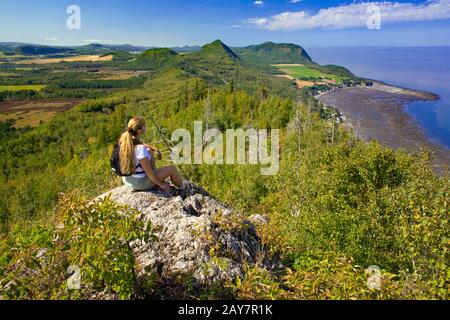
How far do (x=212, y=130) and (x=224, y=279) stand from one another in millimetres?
73013

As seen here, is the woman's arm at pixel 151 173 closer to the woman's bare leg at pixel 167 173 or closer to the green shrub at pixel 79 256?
the woman's bare leg at pixel 167 173

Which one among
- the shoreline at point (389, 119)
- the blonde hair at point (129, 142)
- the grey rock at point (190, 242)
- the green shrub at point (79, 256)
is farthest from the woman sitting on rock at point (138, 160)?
the shoreline at point (389, 119)

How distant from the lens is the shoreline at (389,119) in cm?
9062

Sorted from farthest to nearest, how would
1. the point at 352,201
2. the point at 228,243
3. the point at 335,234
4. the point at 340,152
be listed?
the point at 340,152
the point at 352,201
the point at 335,234
the point at 228,243

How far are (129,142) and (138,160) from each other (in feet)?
1.69

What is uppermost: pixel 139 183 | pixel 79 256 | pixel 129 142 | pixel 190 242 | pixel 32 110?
pixel 129 142

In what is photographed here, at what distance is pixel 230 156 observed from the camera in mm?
61438

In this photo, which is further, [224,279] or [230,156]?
[230,156]

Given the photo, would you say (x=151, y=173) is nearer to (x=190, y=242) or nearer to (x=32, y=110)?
(x=190, y=242)

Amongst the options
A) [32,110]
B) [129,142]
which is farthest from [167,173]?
[32,110]

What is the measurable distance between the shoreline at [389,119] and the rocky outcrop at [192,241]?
49.3 metres

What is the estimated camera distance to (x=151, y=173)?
8.38 m
